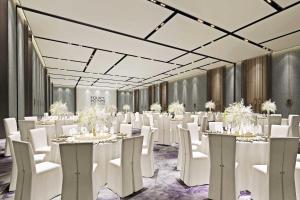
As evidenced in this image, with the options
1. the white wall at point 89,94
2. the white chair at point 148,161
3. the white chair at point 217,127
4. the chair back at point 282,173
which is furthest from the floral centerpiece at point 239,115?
the white wall at point 89,94

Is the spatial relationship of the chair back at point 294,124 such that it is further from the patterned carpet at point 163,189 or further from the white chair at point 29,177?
the white chair at point 29,177

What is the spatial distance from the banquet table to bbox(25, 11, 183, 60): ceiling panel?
520 centimetres

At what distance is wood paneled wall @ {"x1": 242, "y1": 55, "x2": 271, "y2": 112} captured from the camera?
9.45 m

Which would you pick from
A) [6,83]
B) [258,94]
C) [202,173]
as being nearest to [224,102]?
[258,94]

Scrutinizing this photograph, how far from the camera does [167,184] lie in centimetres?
346

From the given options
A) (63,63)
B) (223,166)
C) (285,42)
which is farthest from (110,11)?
(63,63)

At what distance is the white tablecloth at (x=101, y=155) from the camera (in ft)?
9.58

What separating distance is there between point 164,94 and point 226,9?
1421 cm

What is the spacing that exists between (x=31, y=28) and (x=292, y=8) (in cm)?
711

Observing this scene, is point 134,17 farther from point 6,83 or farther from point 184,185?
point 184,185

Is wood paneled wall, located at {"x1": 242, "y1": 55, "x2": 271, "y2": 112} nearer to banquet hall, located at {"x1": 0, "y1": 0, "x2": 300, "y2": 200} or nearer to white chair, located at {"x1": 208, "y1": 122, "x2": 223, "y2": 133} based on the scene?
banquet hall, located at {"x1": 0, "y1": 0, "x2": 300, "y2": 200}

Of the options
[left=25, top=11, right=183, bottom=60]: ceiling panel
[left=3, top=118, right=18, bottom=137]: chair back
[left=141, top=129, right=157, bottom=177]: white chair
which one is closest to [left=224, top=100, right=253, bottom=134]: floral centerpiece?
[left=141, top=129, right=157, bottom=177]: white chair

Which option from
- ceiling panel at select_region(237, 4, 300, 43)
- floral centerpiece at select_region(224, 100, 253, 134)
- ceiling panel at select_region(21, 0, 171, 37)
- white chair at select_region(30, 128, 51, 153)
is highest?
ceiling panel at select_region(21, 0, 171, 37)

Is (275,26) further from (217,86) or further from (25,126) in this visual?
(25,126)
